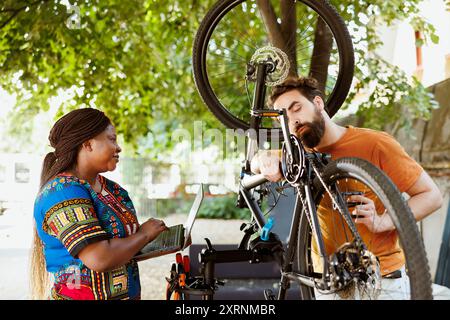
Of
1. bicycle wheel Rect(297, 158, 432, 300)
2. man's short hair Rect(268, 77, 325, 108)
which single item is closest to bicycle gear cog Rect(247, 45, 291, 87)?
man's short hair Rect(268, 77, 325, 108)

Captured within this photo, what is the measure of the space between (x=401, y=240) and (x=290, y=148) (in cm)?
36

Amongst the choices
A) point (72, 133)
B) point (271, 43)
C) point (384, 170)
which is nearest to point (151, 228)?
point (72, 133)

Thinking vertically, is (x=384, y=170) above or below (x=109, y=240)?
above

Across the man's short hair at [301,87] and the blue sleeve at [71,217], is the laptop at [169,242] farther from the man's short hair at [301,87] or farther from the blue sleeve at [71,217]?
the man's short hair at [301,87]

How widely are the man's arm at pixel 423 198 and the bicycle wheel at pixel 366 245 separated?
0.32ft

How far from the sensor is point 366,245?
1.12 m

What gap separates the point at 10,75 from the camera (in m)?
3.29

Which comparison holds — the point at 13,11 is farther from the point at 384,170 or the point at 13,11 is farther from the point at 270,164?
the point at 384,170

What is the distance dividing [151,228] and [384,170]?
0.55 meters

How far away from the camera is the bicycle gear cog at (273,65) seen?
1485 mm

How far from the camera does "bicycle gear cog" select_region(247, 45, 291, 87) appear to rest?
4.87 feet

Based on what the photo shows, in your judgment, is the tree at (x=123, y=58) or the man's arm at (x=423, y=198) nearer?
the man's arm at (x=423, y=198)

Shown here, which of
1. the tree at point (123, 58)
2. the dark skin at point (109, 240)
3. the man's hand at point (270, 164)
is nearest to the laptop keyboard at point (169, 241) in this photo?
the dark skin at point (109, 240)

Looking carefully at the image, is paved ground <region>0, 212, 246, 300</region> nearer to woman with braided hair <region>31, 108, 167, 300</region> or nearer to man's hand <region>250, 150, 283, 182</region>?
woman with braided hair <region>31, 108, 167, 300</region>
